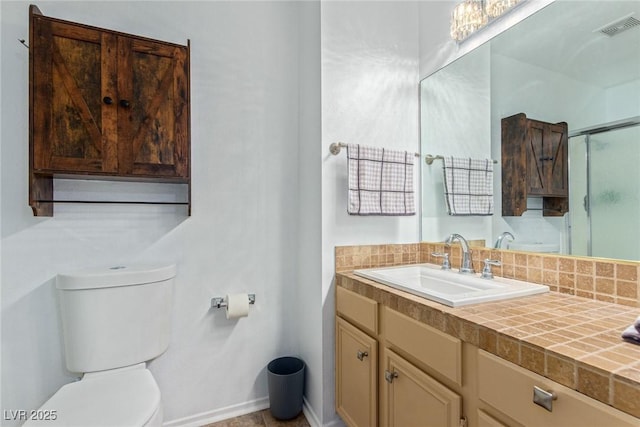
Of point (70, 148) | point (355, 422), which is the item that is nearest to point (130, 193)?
point (70, 148)

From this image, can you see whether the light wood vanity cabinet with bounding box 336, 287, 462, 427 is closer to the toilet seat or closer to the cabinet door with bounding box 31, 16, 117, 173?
the toilet seat

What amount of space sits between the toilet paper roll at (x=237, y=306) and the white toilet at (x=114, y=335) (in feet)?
0.96

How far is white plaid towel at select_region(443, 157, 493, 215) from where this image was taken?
154 cm

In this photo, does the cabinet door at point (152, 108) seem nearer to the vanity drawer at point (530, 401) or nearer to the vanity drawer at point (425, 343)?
the vanity drawer at point (425, 343)

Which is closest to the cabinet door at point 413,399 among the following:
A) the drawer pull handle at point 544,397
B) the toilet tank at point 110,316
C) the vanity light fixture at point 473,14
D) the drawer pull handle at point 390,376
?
the drawer pull handle at point 390,376

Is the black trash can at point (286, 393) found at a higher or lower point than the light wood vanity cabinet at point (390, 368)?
lower

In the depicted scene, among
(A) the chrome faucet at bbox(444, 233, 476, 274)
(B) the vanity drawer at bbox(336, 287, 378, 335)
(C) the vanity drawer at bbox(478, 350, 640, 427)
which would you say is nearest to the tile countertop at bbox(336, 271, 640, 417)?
(C) the vanity drawer at bbox(478, 350, 640, 427)

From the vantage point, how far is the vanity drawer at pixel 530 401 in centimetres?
58

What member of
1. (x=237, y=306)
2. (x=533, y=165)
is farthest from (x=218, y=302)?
(x=533, y=165)

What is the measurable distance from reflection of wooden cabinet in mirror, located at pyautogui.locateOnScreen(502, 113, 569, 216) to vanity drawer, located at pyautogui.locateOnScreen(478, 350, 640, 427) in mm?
752

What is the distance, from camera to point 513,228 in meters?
1.39

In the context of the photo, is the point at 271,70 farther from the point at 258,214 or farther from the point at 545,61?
the point at 545,61

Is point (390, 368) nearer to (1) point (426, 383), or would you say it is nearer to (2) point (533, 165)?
(1) point (426, 383)

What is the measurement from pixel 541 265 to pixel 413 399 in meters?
0.72
